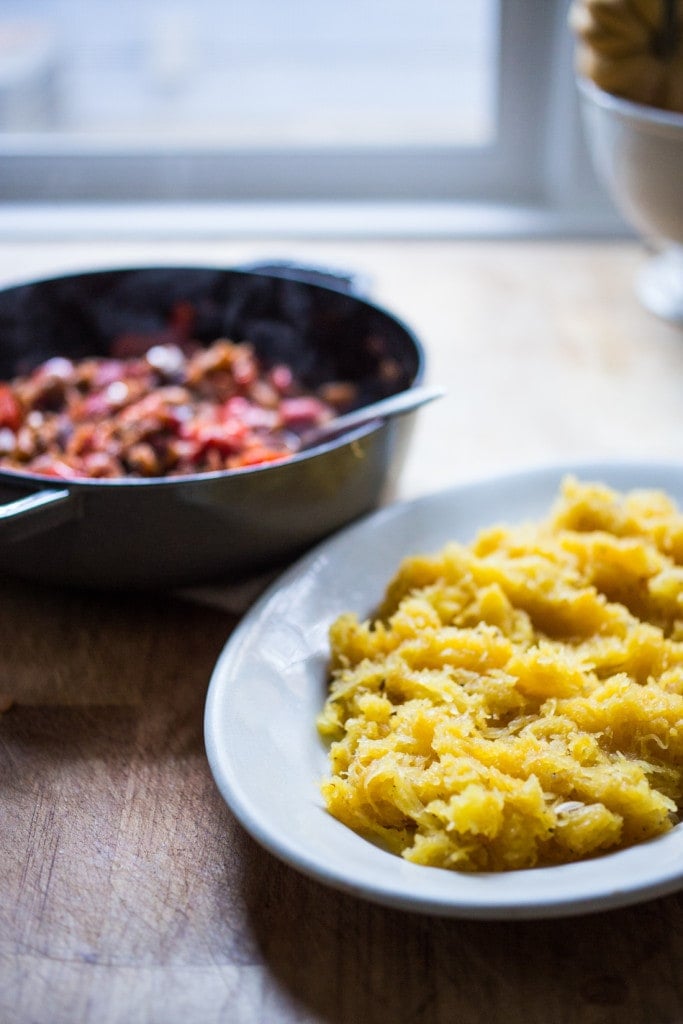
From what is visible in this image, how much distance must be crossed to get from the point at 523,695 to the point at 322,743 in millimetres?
172

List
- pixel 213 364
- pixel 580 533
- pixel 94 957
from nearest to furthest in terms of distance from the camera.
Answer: pixel 94 957 → pixel 580 533 → pixel 213 364

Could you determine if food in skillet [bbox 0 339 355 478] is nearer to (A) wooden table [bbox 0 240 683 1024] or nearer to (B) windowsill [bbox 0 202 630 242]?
(A) wooden table [bbox 0 240 683 1024]

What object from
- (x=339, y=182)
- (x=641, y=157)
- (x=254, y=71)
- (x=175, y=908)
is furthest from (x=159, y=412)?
(x=254, y=71)

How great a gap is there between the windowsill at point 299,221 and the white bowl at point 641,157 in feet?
1.60

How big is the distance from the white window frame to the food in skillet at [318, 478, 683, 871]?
1.21m

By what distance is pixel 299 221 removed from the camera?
2221 millimetres

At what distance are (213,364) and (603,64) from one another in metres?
0.72

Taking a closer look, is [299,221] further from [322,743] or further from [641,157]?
[322,743]

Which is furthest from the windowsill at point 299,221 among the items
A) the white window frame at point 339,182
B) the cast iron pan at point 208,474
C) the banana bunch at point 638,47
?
the cast iron pan at point 208,474

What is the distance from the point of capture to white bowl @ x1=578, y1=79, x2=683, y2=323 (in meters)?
1.50

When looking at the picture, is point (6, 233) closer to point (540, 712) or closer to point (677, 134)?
point (677, 134)

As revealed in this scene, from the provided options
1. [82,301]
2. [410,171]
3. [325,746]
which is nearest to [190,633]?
[325,746]

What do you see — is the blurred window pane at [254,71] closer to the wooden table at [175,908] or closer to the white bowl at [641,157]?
the white bowl at [641,157]

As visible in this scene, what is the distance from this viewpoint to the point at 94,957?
803mm
